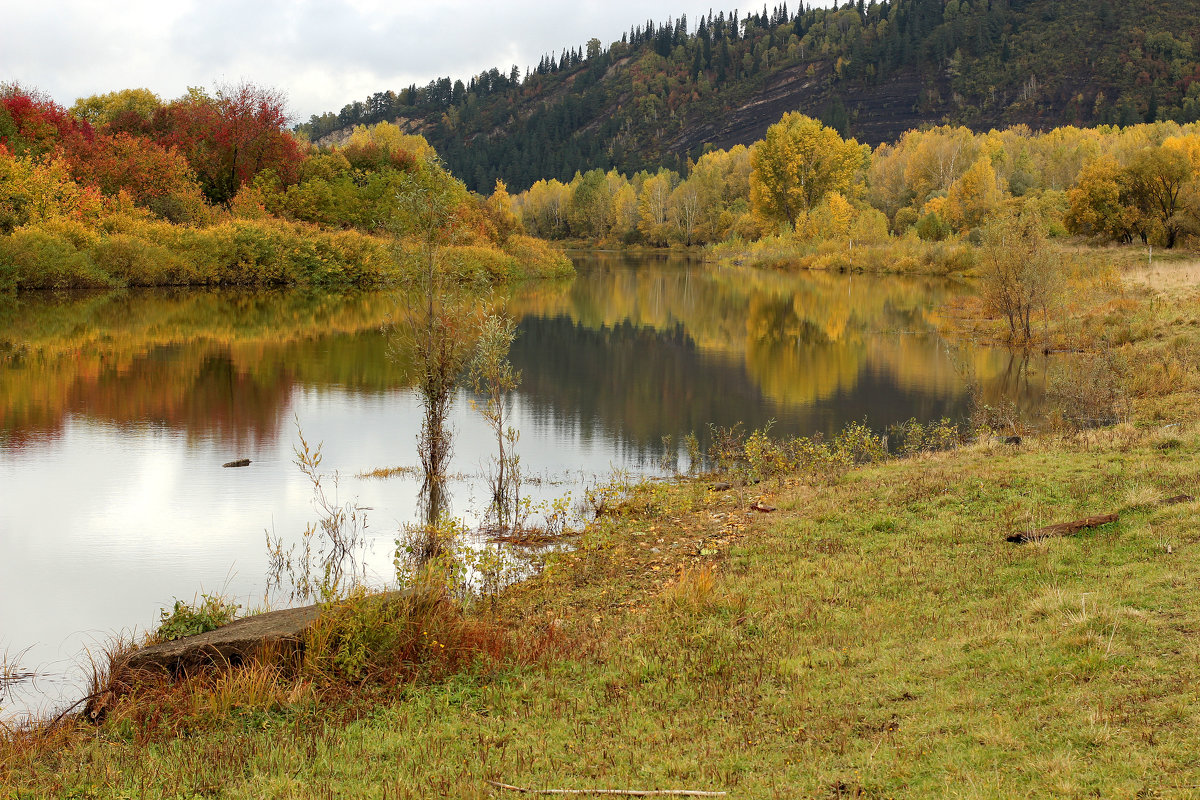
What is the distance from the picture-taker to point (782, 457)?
16.4 meters

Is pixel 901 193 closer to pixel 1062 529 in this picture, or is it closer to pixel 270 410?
pixel 270 410

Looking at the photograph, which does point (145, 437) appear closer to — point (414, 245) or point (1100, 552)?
point (414, 245)

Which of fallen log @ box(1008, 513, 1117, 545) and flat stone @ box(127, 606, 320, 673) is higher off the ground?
fallen log @ box(1008, 513, 1117, 545)

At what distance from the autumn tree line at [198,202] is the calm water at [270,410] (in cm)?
383

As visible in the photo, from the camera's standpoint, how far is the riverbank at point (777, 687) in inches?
221

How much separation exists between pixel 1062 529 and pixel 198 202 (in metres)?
58.1

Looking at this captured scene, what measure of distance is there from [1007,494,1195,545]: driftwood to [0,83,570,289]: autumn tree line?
29.6 meters

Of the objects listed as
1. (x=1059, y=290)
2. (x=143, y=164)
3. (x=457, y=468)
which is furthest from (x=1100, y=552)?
(x=143, y=164)

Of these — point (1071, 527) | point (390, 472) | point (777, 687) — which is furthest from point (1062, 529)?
point (390, 472)

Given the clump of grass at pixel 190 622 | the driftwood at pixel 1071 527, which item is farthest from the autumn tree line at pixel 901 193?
the clump of grass at pixel 190 622

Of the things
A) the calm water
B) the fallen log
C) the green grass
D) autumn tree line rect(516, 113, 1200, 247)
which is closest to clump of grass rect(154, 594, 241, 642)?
the calm water

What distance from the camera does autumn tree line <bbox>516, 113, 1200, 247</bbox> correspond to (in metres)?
54.4

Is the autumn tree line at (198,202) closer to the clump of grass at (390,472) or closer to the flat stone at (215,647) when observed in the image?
the clump of grass at (390,472)

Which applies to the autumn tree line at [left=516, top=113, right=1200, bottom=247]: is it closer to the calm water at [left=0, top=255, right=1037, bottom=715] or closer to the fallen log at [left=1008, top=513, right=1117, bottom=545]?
the calm water at [left=0, top=255, right=1037, bottom=715]
